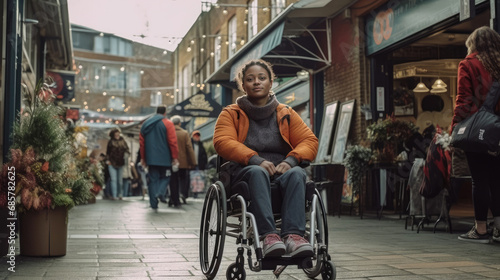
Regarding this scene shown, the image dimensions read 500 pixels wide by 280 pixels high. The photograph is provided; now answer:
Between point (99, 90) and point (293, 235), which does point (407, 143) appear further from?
point (99, 90)

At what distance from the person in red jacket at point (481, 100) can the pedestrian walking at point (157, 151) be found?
20.6 ft

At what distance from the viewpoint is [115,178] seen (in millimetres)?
16062

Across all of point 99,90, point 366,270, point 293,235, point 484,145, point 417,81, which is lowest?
point 366,270

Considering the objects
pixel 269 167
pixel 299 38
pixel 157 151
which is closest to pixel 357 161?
pixel 157 151

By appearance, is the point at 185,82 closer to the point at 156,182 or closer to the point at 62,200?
the point at 156,182

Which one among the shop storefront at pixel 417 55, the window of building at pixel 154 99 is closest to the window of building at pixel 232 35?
the shop storefront at pixel 417 55

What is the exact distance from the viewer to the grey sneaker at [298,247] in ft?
11.9

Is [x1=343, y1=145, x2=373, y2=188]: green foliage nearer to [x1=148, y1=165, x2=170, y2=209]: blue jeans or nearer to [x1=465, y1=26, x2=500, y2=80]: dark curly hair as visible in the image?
[x1=148, y1=165, x2=170, y2=209]: blue jeans

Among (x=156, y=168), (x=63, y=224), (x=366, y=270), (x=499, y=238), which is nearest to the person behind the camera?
(x=366, y=270)

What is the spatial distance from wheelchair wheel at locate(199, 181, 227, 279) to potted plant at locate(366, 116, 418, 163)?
18.4 feet

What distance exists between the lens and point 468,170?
6902 millimetres

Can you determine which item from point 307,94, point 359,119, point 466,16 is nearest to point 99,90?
point 307,94

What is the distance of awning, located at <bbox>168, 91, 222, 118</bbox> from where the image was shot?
820 inches

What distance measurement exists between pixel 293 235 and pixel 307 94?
11.9 meters
